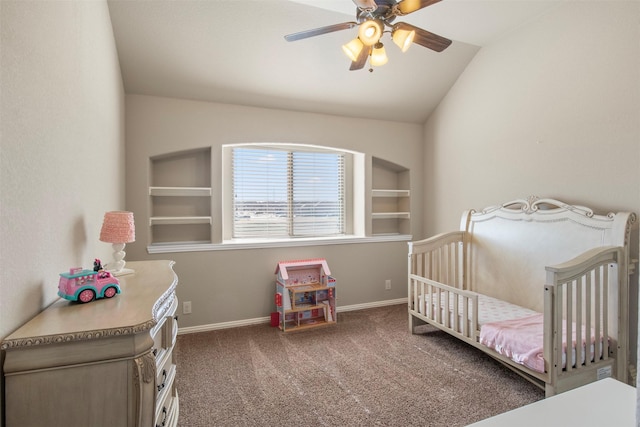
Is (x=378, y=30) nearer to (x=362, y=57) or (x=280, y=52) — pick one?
(x=362, y=57)

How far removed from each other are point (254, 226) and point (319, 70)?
1823 mm

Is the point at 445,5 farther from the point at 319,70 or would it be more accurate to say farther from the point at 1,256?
the point at 1,256

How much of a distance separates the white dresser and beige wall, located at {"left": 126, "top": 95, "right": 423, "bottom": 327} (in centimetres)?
208

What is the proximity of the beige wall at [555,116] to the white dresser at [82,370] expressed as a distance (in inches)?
113

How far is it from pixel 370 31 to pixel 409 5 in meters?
0.23

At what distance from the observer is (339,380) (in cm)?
220

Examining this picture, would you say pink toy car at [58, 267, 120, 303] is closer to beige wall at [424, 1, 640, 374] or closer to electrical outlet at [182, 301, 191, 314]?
electrical outlet at [182, 301, 191, 314]

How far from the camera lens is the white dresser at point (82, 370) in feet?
2.89

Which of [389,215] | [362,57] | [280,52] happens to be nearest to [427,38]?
[362,57]

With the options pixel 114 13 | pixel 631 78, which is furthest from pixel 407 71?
pixel 114 13

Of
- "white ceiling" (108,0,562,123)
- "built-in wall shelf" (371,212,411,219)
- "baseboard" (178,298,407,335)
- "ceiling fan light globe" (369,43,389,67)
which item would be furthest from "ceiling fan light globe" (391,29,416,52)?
"baseboard" (178,298,407,335)

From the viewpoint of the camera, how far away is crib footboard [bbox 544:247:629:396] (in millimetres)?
1785

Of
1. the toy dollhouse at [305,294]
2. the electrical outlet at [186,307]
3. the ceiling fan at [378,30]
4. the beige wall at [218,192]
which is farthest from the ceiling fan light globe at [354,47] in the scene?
the electrical outlet at [186,307]

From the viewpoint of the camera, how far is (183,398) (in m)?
2.00
